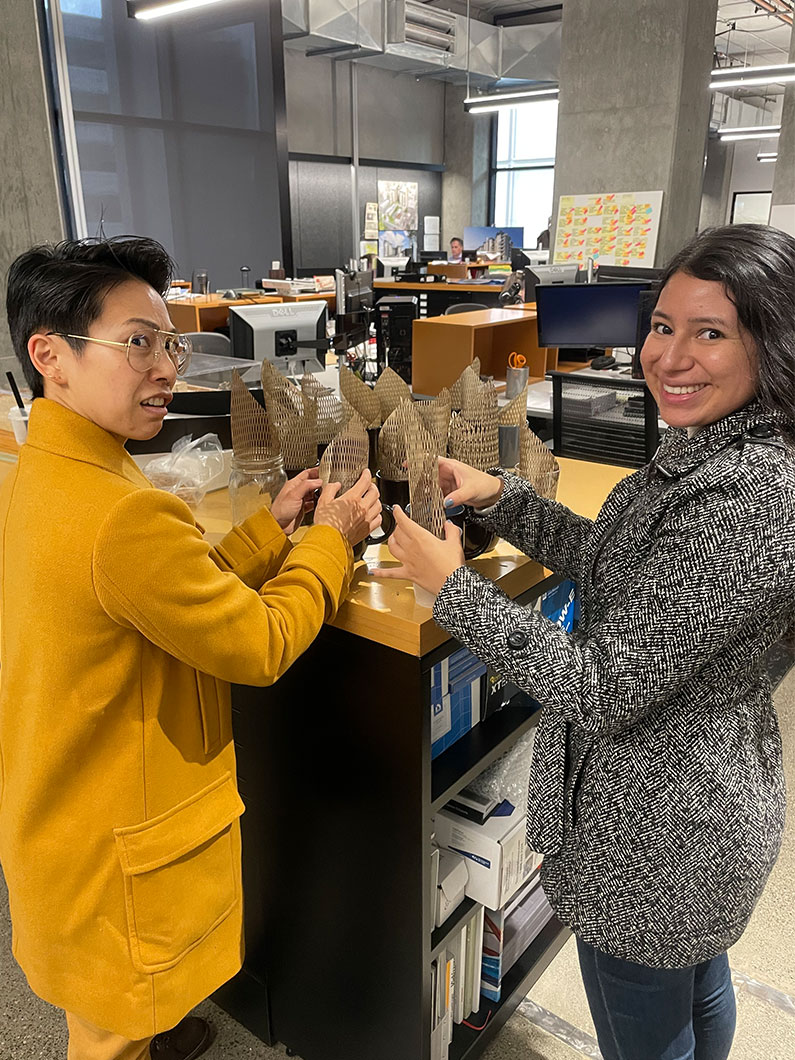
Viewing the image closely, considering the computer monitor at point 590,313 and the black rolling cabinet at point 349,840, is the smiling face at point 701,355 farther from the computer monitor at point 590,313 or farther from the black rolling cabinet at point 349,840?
the computer monitor at point 590,313

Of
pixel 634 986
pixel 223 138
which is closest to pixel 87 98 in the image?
pixel 223 138

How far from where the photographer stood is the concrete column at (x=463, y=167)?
13.3m

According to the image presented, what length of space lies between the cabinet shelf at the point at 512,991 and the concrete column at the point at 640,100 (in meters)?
6.17

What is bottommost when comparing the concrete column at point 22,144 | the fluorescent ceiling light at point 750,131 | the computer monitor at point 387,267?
the computer monitor at point 387,267

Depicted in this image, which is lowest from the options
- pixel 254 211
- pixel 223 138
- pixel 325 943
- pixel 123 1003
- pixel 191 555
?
pixel 325 943

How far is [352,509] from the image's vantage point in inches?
47.9

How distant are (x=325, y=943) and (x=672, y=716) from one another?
92 cm

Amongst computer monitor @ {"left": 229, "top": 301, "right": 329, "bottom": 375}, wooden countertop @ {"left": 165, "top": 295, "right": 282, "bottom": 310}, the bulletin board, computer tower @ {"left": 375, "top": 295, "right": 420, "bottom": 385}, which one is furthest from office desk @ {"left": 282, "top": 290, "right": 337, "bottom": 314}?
computer monitor @ {"left": 229, "top": 301, "right": 329, "bottom": 375}

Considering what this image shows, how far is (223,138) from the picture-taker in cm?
942

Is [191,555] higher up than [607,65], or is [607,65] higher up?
[607,65]

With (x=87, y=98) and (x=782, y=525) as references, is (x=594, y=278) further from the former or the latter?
(x=87, y=98)

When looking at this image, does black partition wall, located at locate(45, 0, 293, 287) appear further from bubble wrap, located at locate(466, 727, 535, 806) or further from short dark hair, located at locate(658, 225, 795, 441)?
short dark hair, located at locate(658, 225, 795, 441)

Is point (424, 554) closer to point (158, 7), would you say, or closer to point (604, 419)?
point (604, 419)

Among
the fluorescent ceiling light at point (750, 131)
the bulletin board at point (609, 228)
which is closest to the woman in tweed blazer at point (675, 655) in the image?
the bulletin board at point (609, 228)
